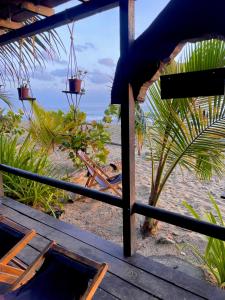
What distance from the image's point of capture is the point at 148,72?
1.74 meters

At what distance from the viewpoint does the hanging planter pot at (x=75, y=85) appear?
9.42 feet

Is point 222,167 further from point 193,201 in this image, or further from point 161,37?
point 193,201

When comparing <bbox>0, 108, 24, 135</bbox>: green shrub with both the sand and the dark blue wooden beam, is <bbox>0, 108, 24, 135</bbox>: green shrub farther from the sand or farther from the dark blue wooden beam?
the dark blue wooden beam

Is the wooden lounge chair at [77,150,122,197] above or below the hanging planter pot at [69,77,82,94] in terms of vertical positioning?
below

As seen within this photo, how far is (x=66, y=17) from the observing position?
80.8 inches

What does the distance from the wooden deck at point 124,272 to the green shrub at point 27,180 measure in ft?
4.41

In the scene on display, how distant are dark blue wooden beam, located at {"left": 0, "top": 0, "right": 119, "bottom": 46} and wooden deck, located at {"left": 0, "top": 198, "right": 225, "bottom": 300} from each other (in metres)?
1.81

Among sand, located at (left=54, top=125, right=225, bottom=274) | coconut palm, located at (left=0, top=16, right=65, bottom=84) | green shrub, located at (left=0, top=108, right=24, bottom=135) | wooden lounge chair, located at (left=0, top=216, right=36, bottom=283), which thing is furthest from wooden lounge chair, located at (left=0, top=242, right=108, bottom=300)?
green shrub, located at (left=0, top=108, right=24, bottom=135)

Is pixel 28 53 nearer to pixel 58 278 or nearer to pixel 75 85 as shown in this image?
pixel 75 85

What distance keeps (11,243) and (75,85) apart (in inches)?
68.6

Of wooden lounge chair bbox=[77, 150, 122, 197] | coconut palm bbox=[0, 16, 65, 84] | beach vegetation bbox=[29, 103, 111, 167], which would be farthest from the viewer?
beach vegetation bbox=[29, 103, 111, 167]

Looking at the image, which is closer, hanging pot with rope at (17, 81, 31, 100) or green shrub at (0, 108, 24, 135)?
hanging pot with rope at (17, 81, 31, 100)

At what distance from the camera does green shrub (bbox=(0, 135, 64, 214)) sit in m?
4.02

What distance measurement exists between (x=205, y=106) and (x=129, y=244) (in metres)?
1.35
